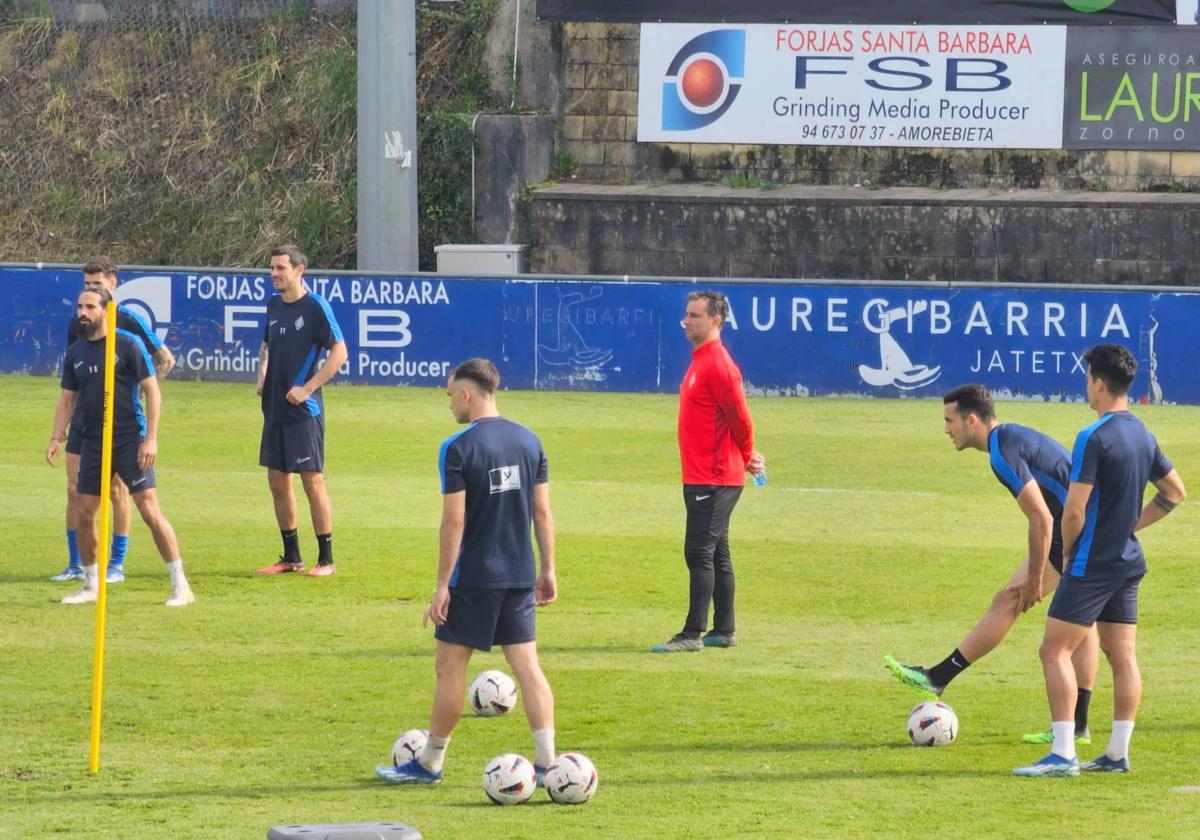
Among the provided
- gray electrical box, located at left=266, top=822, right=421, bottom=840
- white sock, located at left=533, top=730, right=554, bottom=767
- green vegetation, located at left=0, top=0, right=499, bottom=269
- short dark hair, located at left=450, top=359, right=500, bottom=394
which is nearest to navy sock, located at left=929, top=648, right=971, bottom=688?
white sock, located at left=533, top=730, right=554, bottom=767

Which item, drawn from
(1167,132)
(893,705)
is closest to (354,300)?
(1167,132)

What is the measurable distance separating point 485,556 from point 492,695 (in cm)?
182

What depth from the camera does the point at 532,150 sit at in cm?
3369

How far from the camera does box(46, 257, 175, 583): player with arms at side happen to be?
41.2 feet

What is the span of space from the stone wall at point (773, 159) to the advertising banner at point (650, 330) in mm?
8698

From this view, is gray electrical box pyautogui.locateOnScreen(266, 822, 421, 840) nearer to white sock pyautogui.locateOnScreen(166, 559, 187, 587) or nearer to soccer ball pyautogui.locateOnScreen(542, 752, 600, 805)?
soccer ball pyautogui.locateOnScreen(542, 752, 600, 805)

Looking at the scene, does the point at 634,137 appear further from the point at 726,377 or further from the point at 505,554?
the point at 505,554

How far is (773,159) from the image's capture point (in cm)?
3272

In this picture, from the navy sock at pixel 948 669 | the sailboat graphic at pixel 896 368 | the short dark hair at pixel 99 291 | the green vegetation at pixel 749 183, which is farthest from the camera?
the green vegetation at pixel 749 183

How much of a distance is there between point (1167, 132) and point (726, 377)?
22.1 m

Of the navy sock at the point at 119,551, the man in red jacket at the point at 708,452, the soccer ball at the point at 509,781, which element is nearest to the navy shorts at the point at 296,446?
the navy sock at the point at 119,551

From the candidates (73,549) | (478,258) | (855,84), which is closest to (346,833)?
(73,549)

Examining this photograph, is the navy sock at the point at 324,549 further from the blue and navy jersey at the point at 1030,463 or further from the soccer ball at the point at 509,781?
the blue and navy jersey at the point at 1030,463

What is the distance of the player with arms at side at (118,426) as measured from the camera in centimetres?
1219
